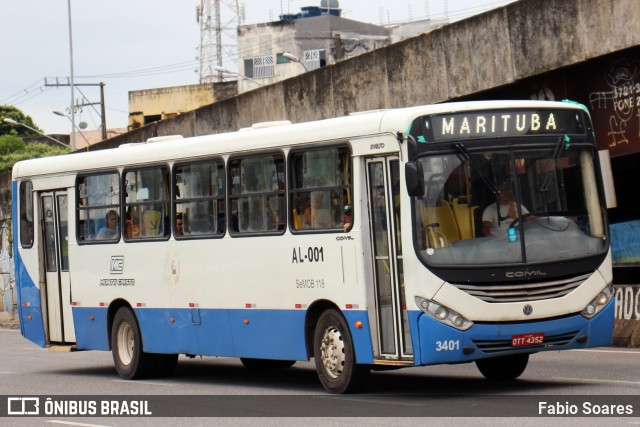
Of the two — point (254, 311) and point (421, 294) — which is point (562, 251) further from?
point (254, 311)

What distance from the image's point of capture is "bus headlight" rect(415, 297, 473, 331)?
13.6 metres

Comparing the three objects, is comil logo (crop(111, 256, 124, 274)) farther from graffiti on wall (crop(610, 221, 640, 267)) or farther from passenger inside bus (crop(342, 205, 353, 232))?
graffiti on wall (crop(610, 221, 640, 267))

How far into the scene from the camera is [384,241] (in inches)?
568

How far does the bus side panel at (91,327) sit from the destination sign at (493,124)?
7157 millimetres

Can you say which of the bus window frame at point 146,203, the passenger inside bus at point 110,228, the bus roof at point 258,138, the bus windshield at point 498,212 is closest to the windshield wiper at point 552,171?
the bus windshield at point 498,212

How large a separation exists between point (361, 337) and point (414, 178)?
73.2 inches

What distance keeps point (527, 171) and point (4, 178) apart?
36.6m

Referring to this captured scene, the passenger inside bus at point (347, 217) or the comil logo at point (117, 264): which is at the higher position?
the passenger inside bus at point (347, 217)

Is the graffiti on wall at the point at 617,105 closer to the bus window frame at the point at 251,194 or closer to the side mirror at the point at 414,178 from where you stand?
the bus window frame at the point at 251,194

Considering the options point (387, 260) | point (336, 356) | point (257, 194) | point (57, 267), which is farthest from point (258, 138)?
point (57, 267)

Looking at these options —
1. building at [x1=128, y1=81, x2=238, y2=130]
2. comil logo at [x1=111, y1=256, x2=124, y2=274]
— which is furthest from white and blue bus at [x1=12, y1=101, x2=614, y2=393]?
building at [x1=128, y1=81, x2=238, y2=130]

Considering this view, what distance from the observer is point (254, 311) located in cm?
1647

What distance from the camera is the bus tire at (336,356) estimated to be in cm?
1466

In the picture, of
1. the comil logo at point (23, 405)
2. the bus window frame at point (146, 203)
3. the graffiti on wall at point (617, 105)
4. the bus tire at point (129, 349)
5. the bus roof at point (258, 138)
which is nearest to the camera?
the bus roof at point (258, 138)
